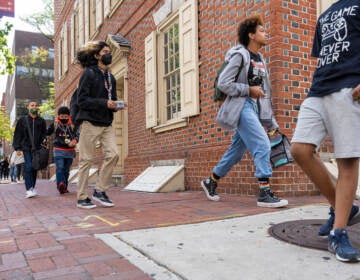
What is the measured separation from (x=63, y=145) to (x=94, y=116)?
2949 millimetres

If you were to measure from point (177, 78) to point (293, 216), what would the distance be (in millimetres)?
4757

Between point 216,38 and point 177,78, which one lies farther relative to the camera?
point 177,78

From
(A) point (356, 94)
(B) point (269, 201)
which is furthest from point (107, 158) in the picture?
(A) point (356, 94)

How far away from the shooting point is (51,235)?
10.1 feet

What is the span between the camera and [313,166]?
95.3 inches

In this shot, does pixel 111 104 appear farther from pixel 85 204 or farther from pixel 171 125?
pixel 171 125

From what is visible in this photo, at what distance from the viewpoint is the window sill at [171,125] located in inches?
275

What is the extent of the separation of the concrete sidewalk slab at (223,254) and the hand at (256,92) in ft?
4.88

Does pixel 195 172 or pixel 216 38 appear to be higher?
pixel 216 38

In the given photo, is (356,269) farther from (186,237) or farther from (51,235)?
(51,235)

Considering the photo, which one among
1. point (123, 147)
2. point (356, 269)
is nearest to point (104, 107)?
Result: point (356, 269)

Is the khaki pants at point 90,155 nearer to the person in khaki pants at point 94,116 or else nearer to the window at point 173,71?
the person in khaki pants at point 94,116

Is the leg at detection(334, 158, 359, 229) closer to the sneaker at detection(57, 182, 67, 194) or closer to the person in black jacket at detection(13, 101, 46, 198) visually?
the person in black jacket at detection(13, 101, 46, 198)

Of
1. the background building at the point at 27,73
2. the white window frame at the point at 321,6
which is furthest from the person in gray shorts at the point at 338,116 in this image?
the background building at the point at 27,73
